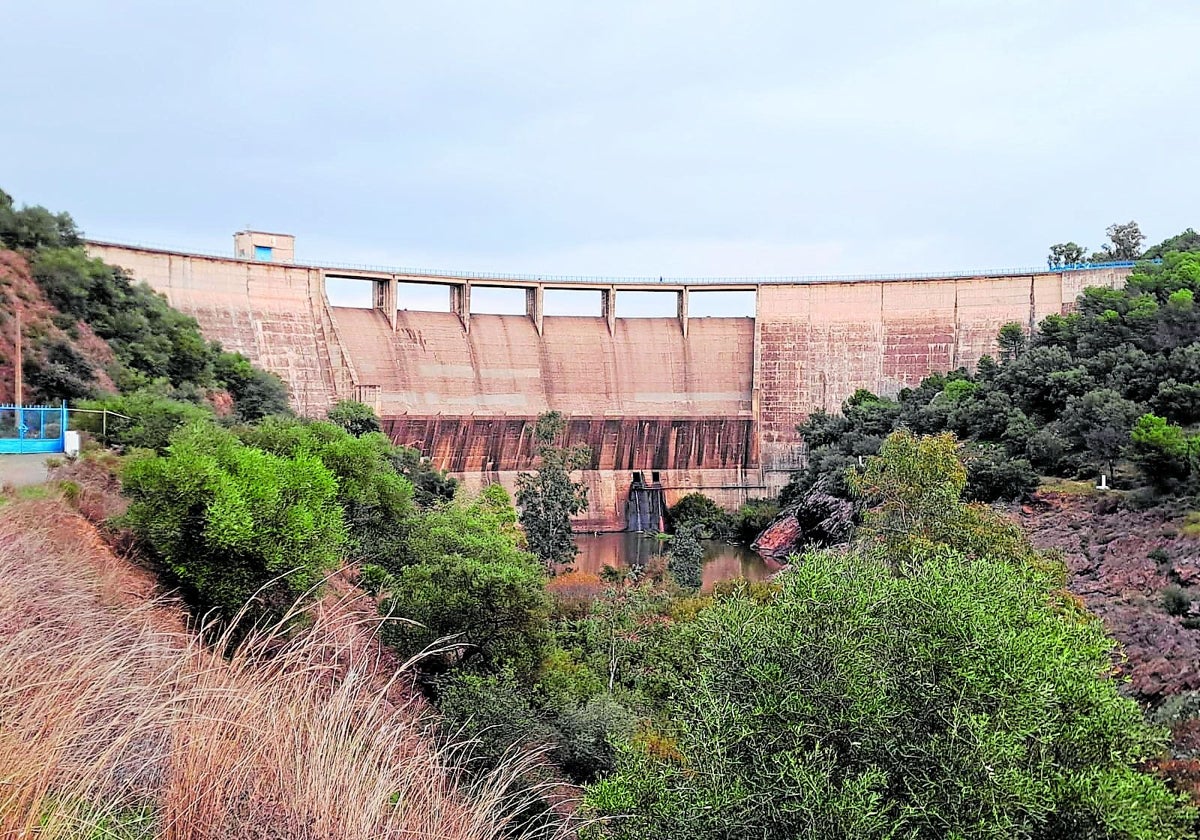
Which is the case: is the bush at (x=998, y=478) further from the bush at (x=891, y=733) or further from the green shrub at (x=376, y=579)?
the bush at (x=891, y=733)

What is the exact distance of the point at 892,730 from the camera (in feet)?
21.8

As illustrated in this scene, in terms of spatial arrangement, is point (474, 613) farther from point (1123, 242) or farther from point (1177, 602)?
point (1123, 242)

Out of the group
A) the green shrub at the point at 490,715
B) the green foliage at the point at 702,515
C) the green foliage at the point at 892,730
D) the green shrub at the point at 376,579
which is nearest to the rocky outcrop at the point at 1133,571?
the green foliage at the point at 892,730

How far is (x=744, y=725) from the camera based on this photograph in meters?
6.68

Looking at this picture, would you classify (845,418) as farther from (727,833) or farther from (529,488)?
(727,833)

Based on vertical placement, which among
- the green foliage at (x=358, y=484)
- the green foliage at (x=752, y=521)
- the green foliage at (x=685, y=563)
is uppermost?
the green foliage at (x=358, y=484)

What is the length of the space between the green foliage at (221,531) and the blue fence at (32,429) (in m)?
4.27

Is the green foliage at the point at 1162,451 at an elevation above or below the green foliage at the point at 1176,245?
below

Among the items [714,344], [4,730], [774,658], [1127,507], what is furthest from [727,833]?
[714,344]

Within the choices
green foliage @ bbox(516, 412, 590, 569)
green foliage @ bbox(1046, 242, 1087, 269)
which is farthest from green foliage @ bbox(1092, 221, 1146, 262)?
green foliage @ bbox(516, 412, 590, 569)

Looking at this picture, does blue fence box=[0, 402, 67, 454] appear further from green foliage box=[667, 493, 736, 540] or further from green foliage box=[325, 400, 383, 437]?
green foliage box=[667, 493, 736, 540]

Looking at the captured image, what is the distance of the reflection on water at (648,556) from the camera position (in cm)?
3045

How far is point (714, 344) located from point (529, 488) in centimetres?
1306

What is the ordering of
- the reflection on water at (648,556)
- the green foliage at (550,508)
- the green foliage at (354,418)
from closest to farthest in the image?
the green foliage at (550,508)
the reflection on water at (648,556)
the green foliage at (354,418)
